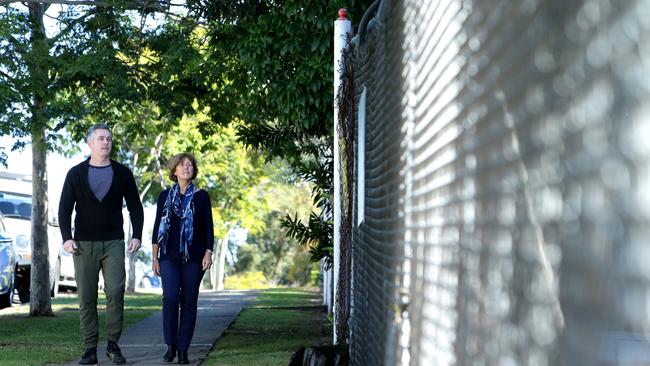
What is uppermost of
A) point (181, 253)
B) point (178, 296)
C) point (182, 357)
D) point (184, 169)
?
point (184, 169)

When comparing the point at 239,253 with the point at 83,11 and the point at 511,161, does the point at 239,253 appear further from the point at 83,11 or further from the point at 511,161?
the point at 511,161

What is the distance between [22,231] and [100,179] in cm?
1403

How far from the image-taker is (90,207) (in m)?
10.5

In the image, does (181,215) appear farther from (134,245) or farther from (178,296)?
(178,296)

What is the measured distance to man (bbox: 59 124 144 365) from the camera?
34.3 feet

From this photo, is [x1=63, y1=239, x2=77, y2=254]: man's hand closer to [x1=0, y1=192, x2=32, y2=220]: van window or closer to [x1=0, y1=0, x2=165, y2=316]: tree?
[x1=0, y1=0, x2=165, y2=316]: tree

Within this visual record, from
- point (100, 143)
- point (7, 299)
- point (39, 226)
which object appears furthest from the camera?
point (7, 299)

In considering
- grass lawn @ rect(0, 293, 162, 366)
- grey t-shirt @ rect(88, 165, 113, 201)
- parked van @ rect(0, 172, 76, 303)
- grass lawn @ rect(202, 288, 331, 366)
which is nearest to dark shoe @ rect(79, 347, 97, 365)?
grass lawn @ rect(0, 293, 162, 366)

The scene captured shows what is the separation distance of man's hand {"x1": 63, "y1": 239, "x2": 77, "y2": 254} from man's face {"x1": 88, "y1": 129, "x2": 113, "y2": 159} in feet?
2.63

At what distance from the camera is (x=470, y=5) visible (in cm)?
265

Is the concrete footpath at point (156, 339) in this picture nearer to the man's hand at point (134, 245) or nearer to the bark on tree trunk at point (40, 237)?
the man's hand at point (134, 245)

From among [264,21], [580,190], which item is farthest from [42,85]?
[580,190]

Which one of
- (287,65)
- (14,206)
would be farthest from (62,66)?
(14,206)

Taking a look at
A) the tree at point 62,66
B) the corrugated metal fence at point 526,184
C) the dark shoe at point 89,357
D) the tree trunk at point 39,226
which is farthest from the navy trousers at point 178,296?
the corrugated metal fence at point 526,184
